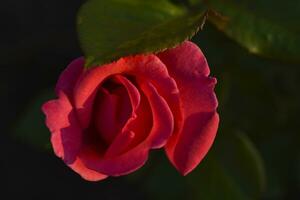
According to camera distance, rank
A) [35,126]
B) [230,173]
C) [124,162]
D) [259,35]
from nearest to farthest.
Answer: [124,162]
[259,35]
[230,173]
[35,126]

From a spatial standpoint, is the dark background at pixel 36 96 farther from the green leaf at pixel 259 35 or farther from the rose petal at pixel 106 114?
the rose petal at pixel 106 114

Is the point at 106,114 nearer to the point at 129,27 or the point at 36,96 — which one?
the point at 129,27

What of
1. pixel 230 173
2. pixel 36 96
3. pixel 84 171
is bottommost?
pixel 36 96

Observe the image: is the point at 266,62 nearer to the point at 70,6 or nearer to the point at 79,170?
the point at 70,6

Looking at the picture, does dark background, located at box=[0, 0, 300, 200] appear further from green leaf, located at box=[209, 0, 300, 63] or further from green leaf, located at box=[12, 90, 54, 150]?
green leaf, located at box=[209, 0, 300, 63]

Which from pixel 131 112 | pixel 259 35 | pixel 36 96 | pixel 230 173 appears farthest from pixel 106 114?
pixel 36 96

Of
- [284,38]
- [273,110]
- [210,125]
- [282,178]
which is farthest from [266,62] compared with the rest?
[210,125]

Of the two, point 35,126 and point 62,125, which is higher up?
point 62,125

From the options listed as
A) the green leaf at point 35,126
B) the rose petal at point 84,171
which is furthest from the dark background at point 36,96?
the rose petal at point 84,171
